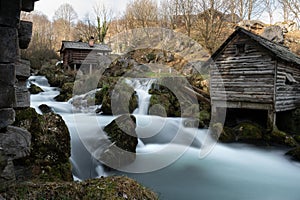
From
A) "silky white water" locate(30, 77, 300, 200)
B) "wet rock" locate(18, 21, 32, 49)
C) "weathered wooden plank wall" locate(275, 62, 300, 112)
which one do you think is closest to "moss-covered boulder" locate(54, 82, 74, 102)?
"silky white water" locate(30, 77, 300, 200)

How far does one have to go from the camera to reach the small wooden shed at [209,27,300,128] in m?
8.84

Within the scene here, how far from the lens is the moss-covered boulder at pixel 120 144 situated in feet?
17.1

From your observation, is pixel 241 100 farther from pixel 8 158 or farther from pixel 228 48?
pixel 8 158

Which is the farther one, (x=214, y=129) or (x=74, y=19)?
(x=74, y=19)

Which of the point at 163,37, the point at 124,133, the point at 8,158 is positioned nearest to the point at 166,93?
the point at 124,133

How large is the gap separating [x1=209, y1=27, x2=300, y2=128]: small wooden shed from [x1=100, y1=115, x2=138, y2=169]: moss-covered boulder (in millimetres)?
5117

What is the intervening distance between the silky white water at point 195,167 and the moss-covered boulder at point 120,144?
0.61 ft

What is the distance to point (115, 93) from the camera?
11656 mm

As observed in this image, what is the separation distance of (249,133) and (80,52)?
1796 centimetres

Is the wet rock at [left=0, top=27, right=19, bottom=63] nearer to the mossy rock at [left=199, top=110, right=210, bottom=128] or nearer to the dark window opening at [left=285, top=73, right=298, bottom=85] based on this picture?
the mossy rock at [left=199, top=110, right=210, bottom=128]

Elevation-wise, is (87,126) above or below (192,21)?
below

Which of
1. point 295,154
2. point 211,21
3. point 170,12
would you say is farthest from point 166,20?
point 295,154

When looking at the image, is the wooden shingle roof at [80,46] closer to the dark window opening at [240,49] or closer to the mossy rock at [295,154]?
the dark window opening at [240,49]

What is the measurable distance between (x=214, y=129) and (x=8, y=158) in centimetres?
774
